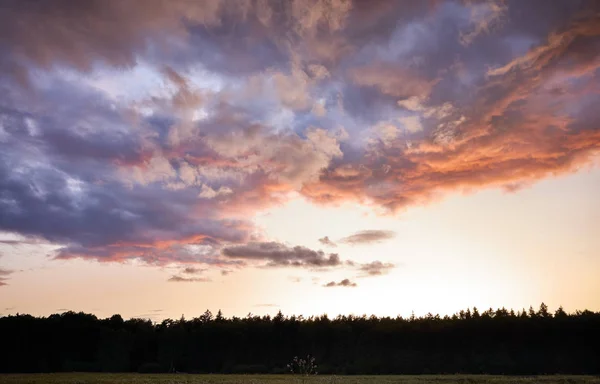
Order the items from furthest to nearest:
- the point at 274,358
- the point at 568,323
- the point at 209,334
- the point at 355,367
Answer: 1. the point at 209,334
2. the point at 274,358
3. the point at 355,367
4. the point at 568,323

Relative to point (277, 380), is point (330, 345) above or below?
above

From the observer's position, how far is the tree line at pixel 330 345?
65.5 meters

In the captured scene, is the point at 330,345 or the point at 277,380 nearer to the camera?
the point at 277,380

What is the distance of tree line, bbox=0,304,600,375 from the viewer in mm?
65500

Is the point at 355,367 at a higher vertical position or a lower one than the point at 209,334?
lower

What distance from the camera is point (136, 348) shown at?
82.0 m

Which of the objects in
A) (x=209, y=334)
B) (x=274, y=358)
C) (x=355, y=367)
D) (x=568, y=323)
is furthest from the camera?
(x=209, y=334)

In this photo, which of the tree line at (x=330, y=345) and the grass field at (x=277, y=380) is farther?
the tree line at (x=330, y=345)

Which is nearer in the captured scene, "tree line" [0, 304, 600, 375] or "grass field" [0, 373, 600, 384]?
"grass field" [0, 373, 600, 384]

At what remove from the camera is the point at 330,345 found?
250 ft

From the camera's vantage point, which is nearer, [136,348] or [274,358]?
[274,358]

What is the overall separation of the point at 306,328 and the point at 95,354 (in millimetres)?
36066

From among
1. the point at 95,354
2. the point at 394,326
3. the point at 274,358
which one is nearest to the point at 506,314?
the point at 394,326

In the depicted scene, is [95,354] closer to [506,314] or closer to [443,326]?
[443,326]
